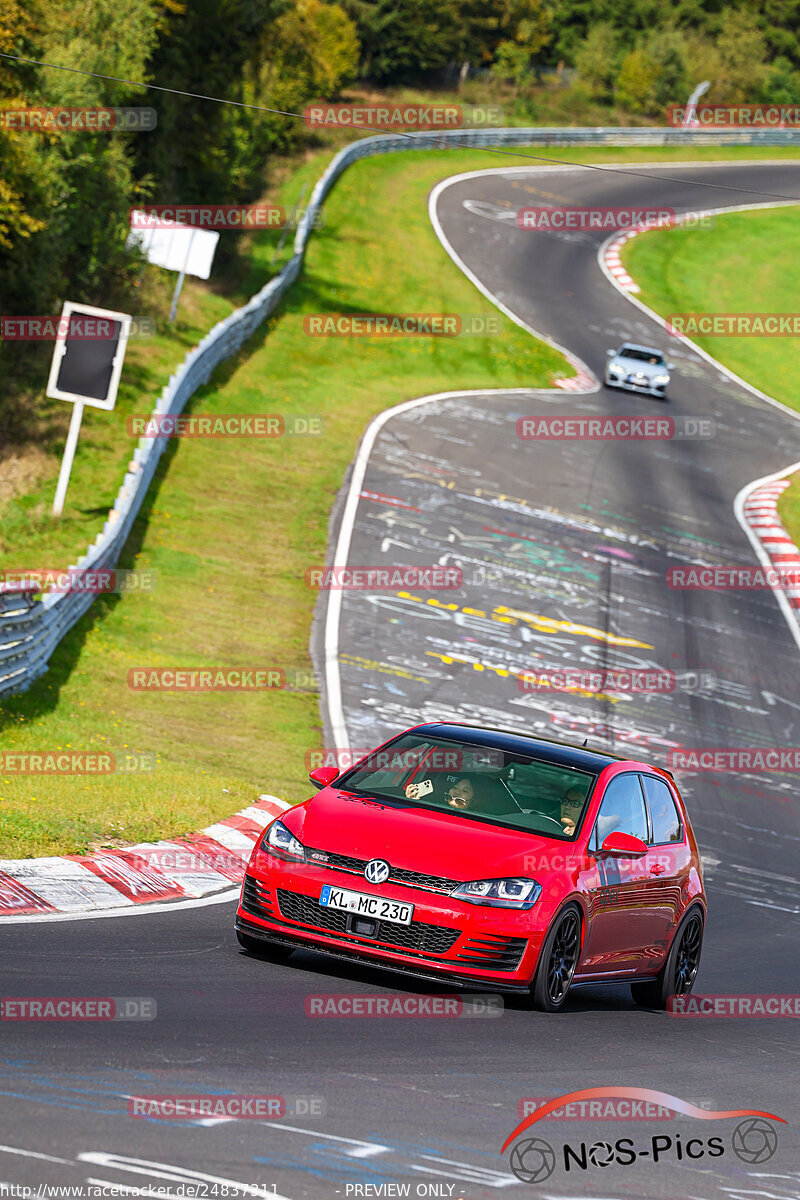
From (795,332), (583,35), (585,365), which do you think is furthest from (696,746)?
(583,35)

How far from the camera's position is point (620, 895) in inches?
371

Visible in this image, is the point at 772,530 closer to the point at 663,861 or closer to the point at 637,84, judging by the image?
the point at 663,861

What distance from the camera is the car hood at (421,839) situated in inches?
332

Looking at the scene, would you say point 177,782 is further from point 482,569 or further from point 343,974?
point 482,569

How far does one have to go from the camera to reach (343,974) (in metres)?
8.86

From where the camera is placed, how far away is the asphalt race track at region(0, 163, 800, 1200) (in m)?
5.80

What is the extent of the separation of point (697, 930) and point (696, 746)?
956 centimetres

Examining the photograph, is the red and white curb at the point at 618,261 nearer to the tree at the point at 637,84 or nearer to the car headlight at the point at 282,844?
the tree at the point at 637,84

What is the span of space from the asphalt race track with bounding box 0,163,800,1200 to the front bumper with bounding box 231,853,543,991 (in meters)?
0.28

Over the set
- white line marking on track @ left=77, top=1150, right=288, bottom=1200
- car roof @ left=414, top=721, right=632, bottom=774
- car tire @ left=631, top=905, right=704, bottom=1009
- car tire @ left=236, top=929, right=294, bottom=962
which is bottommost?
car tire @ left=631, top=905, right=704, bottom=1009

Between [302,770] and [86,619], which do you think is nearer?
[302,770]

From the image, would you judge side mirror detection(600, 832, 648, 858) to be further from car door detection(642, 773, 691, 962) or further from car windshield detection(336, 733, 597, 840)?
car door detection(642, 773, 691, 962)

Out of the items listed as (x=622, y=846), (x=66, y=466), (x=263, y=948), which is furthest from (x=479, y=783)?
(x=66, y=466)

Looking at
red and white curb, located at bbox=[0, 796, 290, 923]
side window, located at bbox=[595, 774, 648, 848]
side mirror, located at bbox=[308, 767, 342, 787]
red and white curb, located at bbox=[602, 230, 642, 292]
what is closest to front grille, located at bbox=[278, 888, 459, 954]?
side mirror, located at bbox=[308, 767, 342, 787]
